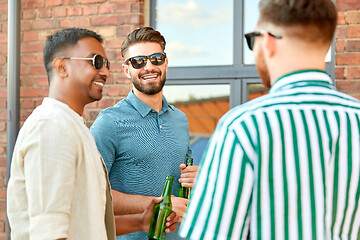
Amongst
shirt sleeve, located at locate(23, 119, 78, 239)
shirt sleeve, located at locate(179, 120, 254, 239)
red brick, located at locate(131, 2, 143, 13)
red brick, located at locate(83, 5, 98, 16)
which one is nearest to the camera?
shirt sleeve, located at locate(179, 120, 254, 239)

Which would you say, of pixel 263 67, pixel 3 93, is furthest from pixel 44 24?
pixel 263 67

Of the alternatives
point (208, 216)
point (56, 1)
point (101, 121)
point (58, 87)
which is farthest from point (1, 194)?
point (208, 216)

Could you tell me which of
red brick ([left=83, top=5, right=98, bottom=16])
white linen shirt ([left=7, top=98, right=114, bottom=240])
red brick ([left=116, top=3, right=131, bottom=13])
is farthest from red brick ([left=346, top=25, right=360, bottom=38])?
white linen shirt ([left=7, top=98, right=114, bottom=240])

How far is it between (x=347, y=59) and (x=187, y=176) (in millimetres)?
1495

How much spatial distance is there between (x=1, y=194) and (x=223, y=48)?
7.11ft

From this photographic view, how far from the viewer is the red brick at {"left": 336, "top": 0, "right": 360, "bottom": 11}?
321 centimetres

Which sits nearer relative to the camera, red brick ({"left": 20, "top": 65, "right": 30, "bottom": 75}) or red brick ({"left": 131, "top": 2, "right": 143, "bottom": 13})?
red brick ({"left": 131, "top": 2, "right": 143, "bottom": 13})

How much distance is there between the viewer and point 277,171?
1.08m

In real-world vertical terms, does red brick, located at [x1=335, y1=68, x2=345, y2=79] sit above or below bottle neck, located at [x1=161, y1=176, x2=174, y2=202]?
above

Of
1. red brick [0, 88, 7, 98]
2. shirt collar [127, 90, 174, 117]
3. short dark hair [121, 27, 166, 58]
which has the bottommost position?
shirt collar [127, 90, 174, 117]

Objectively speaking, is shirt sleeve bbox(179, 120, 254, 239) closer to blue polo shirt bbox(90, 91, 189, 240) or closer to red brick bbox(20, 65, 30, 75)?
blue polo shirt bbox(90, 91, 189, 240)

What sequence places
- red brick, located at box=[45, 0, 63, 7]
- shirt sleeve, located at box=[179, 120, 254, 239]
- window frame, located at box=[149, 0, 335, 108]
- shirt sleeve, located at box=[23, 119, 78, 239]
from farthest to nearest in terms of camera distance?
red brick, located at box=[45, 0, 63, 7]
window frame, located at box=[149, 0, 335, 108]
shirt sleeve, located at box=[23, 119, 78, 239]
shirt sleeve, located at box=[179, 120, 254, 239]

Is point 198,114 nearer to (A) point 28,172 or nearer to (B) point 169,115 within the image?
(B) point 169,115

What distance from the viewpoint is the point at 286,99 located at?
3.68ft
